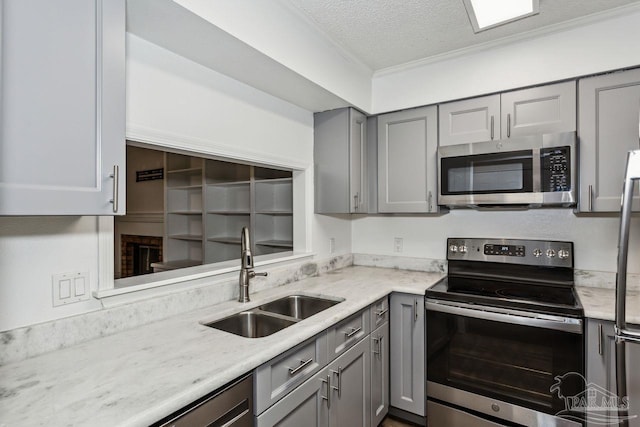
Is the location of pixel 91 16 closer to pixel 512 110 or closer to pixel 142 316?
pixel 142 316

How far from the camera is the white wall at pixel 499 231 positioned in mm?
2092

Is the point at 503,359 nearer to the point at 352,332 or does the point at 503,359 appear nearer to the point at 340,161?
the point at 352,332

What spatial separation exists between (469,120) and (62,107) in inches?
85.7

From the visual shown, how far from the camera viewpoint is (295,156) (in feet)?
7.86

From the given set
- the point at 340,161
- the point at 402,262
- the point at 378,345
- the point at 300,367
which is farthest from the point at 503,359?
the point at 340,161

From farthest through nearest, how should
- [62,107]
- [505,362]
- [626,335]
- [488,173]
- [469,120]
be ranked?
[469,120]
[488,173]
[505,362]
[626,335]
[62,107]

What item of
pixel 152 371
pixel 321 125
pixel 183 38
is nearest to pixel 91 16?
pixel 183 38

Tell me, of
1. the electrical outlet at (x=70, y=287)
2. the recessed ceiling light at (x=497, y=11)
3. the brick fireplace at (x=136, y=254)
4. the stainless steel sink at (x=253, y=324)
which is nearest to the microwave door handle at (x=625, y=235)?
the recessed ceiling light at (x=497, y=11)

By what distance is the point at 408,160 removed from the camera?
247 cm

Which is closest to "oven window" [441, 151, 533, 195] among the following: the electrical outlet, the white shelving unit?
the white shelving unit

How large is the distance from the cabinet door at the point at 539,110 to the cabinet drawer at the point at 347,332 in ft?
4.71

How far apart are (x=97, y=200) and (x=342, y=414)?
1419 mm

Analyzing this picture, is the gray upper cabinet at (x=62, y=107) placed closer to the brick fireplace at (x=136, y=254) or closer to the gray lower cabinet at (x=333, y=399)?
the gray lower cabinet at (x=333, y=399)

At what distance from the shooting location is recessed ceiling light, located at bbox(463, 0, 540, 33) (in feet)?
5.28
